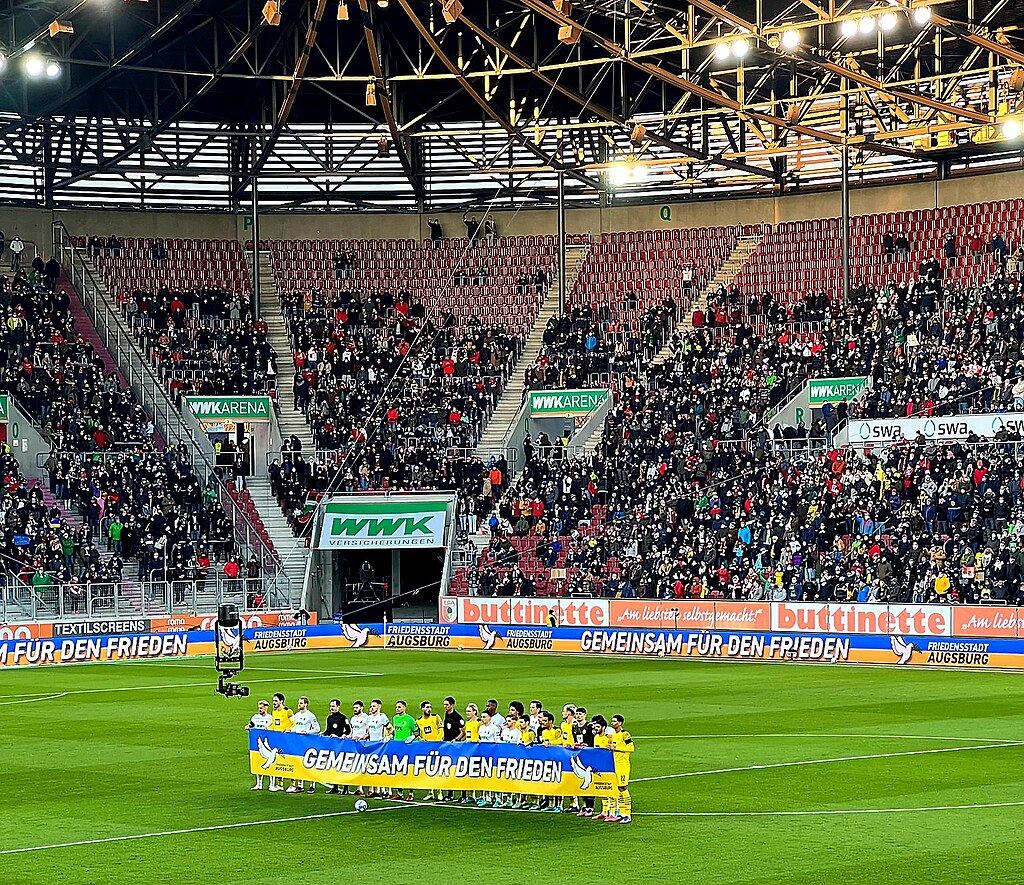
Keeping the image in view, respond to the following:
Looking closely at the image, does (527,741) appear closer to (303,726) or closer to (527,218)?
(303,726)

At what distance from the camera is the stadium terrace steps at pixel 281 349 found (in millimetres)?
58719

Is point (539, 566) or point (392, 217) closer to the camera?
point (539, 566)

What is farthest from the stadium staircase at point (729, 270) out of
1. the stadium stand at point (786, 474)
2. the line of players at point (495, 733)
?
the line of players at point (495, 733)

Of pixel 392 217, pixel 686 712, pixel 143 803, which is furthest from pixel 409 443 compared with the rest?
pixel 143 803

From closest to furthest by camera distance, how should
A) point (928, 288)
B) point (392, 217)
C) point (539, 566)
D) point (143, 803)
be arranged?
1. point (143, 803)
2. point (539, 566)
3. point (928, 288)
4. point (392, 217)

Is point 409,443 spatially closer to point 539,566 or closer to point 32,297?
point 539,566

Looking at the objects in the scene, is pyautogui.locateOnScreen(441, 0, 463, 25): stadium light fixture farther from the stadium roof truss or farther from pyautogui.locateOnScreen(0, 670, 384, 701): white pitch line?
pyautogui.locateOnScreen(0, 670, 384, 701): white pitch line

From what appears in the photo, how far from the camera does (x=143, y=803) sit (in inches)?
851

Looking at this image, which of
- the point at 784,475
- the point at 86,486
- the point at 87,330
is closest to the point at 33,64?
the point at 86,486

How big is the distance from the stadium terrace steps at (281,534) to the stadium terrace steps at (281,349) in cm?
23

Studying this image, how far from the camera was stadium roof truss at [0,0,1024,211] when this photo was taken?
43.6 meters

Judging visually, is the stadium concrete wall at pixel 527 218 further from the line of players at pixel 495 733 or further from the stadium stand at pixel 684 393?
the line of players at pixel 495 733

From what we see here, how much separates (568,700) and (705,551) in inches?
596

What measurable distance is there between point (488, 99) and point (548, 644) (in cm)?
1606
